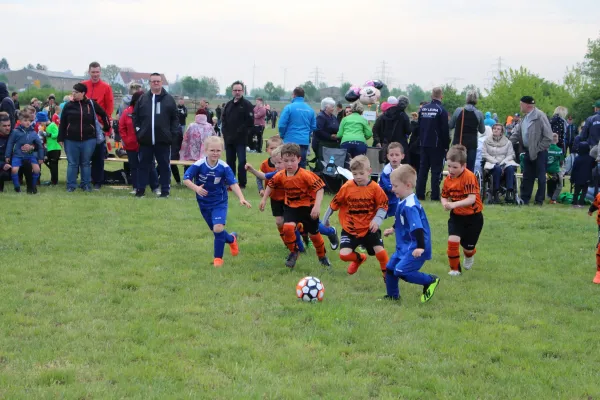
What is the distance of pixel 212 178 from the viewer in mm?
8570

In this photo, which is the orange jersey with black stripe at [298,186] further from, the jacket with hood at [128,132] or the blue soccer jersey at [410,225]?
the jacket with hood at [128,132]

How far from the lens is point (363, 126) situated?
14961 mm

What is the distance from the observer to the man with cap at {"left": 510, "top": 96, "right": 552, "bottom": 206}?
1446 centimetres

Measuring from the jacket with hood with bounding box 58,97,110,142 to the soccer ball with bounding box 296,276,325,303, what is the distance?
7.85 metres

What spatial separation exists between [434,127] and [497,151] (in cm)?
190

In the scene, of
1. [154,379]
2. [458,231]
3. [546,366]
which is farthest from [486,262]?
[154,379]

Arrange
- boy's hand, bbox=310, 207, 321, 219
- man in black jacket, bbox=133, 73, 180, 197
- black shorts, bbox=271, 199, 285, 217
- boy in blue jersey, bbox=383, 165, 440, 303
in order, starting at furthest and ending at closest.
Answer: man in black jacket, bbox=133, 73, 180, 197 → black shorts, bbox=271, 199, 285, 217 → boy's hand, bbox=310, 207, 321, 219 → boy in blue jersey, bbox=383, 165, 440, 303

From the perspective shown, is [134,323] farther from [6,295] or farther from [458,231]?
[458,231]

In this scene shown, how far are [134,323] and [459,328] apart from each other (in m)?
2.90

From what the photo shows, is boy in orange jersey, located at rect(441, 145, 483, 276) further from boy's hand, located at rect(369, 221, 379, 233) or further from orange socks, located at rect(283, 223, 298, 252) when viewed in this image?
orange socks, located at rect(283, 223, 298, 252)

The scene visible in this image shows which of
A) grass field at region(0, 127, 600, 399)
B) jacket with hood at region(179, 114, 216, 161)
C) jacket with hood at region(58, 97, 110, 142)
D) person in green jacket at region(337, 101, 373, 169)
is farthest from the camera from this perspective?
jacket with hood at region(179, 114, 216, 161)

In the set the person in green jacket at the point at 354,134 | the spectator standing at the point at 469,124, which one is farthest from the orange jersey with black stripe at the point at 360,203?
the person in green jacket at the point at 354,134

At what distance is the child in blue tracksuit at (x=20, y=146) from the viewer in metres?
13.3

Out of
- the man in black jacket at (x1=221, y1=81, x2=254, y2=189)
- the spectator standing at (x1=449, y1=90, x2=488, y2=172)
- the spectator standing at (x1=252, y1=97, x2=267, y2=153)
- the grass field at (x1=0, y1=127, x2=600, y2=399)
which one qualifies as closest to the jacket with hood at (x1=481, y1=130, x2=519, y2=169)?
the spectator standing at (x1=449, y1=90, x2=488, y2=172)
